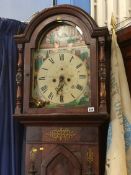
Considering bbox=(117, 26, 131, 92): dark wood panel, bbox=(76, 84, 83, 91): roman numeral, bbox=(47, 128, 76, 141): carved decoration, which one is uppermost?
bbox=(117, 26, 131, 92): dark wood panel

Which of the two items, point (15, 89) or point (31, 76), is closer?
point (31, 76)

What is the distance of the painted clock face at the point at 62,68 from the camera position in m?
1.41

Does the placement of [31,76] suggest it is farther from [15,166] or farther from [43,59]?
[15,166]

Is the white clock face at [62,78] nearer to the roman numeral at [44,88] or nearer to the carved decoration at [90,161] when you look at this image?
the roman numeral at [44,88]

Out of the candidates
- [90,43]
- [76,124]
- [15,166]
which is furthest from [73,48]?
[15,166]

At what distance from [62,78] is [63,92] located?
54 millimetres

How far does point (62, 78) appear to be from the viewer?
1.43 meters

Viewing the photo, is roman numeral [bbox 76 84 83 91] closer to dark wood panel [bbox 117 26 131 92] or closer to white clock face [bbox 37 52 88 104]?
white clock face [bbox 37 52 88 104]

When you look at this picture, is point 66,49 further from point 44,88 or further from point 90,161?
point 90,161

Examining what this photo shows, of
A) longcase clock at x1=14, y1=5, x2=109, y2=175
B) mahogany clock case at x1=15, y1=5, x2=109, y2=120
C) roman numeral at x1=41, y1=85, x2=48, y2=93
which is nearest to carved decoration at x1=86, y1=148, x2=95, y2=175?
longcase clock at x1=14, y1=5, x2=109, y2=175

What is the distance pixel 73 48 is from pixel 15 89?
1.04 ft

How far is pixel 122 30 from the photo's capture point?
1.51m

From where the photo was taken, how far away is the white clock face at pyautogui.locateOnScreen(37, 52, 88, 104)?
55.6 inches

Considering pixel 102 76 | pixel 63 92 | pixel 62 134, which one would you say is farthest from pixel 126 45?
pixel 62 134
